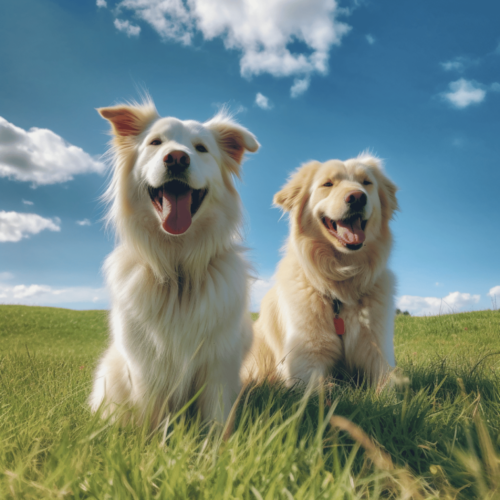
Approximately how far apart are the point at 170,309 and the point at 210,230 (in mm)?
676

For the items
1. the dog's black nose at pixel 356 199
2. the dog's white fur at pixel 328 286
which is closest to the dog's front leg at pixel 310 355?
the dog's white fur at pixel 328 286

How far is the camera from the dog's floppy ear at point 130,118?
9.99ft

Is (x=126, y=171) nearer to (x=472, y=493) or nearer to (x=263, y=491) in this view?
(x=263, y=491)

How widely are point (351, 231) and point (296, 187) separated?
0.82 m

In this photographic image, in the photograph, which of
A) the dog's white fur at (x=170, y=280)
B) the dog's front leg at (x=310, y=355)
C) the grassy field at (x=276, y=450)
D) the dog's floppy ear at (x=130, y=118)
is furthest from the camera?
the dog's front leg at (x=310, y=355)

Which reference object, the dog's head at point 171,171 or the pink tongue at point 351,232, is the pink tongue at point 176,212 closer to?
the dog's head at point 171,171

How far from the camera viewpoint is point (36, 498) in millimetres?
1400

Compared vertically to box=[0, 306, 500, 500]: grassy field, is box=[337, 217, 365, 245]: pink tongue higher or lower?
higher

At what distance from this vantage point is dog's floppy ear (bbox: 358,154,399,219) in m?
4.05

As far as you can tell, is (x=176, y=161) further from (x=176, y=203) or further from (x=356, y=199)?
(x=356, y=199)

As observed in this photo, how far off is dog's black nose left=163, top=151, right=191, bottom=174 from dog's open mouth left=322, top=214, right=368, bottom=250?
178 centimetres

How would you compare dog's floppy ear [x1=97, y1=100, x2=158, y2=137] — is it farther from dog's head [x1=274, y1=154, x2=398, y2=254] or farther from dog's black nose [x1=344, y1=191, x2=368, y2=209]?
dog's black nose [x1=344, y1=191, x2=368, y2=209]

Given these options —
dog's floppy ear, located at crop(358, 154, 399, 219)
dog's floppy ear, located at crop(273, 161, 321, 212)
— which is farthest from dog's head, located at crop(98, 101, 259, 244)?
dog's floppy ear, located at crop(358, 154, 399, 219)

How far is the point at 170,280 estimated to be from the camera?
2805 millimetres
